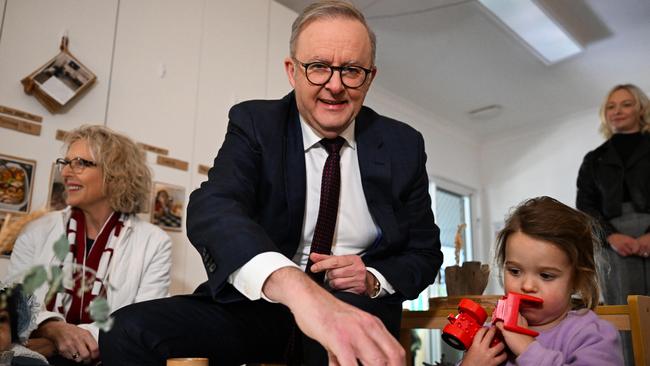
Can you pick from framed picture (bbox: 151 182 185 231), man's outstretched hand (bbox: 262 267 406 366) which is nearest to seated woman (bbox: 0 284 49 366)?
man's outstretched hand (bbox: 262 267 406 366)

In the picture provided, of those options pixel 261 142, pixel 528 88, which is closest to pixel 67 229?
pixel 261 142

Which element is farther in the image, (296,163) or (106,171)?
(106,171)

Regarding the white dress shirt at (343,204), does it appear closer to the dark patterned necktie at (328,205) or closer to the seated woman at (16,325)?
the dark patterned necktie at (328,205)

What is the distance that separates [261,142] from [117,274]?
1.11m

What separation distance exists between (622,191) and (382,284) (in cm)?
205

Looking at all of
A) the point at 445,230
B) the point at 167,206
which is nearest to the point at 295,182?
the point at 167,206

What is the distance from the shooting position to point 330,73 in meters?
1.26

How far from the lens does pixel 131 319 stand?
0.97m

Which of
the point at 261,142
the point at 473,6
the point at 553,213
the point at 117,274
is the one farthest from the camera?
the point at 473,6

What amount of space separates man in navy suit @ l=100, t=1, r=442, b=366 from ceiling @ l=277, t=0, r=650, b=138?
243cm

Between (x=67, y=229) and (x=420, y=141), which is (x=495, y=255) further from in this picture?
(x=67, y=229)

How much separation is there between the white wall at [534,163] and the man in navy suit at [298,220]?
4.33 meters

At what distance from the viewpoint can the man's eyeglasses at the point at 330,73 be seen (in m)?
1.25

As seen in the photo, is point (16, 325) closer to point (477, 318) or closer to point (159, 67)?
point (477, 318)
